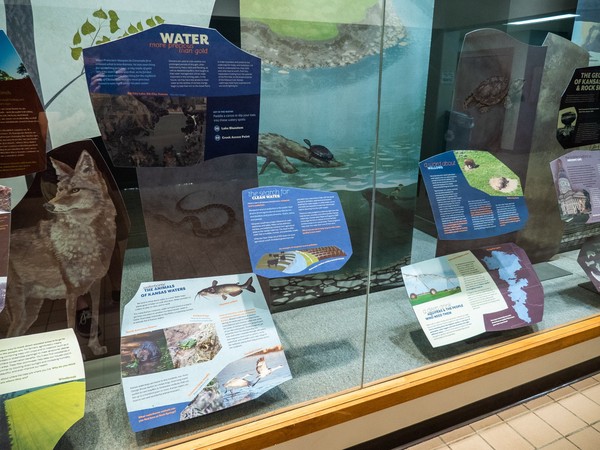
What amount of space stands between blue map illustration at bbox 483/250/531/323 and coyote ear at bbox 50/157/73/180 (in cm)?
146

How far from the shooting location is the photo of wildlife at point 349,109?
1375mm

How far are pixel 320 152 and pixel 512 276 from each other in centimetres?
91

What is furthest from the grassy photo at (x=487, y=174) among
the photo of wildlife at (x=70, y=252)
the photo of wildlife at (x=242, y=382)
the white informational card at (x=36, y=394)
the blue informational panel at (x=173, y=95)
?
the white informational card at (x=36, y=394)

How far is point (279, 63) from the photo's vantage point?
4.53 feet

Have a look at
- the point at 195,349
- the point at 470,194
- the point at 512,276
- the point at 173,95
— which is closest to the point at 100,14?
the point at 173,95

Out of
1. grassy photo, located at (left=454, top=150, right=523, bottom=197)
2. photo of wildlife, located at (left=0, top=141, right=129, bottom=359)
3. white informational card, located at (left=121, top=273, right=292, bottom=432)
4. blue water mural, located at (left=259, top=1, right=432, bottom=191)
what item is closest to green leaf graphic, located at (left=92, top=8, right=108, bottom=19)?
photo of wildlife, located at (left=0, top=141, right=129, bottom=359)

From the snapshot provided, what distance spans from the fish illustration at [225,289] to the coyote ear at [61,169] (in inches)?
19.1

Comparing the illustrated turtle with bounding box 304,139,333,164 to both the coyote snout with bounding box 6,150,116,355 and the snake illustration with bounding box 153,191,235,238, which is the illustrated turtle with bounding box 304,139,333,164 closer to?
the snake illustration with bounding box 153,191,235,238

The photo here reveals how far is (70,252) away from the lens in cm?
121

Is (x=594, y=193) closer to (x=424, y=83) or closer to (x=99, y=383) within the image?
(x=424, y=83)

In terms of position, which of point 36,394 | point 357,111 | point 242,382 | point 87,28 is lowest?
point 242,382

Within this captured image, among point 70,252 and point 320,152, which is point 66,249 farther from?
point 320,152

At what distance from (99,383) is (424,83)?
154 cm

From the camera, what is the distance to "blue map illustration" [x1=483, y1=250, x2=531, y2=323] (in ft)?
5.59
